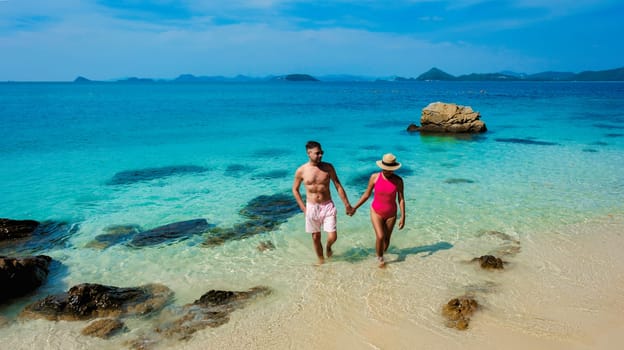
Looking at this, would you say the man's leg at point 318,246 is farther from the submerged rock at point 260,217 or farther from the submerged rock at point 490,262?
the submerged rock at point 490,262

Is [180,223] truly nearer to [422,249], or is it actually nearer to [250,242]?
[250,242]

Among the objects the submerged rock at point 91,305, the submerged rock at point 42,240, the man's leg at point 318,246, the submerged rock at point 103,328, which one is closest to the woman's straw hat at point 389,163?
the man's leg at point 318,246

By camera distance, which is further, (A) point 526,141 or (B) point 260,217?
(A) point 526,141

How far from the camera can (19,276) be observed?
624 cm

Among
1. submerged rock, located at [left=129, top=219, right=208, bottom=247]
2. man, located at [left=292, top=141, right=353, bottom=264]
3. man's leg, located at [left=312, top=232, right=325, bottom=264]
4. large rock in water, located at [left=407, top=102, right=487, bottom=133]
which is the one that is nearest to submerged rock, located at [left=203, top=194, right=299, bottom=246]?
submerged rock, located at [left=129, top=219, right=208, bottom=247]

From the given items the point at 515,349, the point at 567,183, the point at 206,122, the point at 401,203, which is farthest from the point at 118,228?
the point at 206,122

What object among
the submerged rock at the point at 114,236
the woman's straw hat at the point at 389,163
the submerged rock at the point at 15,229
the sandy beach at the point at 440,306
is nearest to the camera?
the sandy beach at the point at 440,306

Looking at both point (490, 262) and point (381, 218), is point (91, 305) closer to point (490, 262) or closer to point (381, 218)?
point (381, 218)

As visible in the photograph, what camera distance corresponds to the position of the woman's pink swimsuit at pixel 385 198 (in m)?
6.40

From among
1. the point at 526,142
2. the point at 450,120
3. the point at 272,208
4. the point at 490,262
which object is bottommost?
the point at 272,208

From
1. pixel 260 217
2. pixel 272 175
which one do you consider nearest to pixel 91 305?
pixel 260 217

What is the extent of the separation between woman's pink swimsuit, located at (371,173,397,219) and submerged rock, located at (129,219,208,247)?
14.5 ft

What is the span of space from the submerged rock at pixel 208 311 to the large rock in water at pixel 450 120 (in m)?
21.5

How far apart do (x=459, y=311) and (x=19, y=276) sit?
678cm
